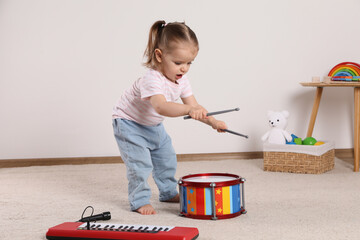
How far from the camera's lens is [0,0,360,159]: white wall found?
246cm

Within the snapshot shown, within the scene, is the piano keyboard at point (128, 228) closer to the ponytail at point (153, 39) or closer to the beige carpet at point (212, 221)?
the beige carpet at point (212, 221)

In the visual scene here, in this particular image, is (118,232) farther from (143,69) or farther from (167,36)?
(143,69)

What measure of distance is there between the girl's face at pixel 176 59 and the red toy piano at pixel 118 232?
0.48 metres

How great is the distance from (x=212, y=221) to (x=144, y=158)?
0.33 metres

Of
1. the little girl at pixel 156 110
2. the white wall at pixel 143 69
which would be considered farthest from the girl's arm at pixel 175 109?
the white wall at pixel 143 69

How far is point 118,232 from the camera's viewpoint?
1.14 metres

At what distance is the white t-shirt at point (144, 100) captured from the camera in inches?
57.7

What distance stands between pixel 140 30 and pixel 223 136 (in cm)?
70

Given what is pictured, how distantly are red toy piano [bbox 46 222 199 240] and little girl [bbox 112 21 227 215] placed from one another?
0.99ft

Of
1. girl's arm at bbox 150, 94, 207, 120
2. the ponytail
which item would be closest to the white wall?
the ponytail

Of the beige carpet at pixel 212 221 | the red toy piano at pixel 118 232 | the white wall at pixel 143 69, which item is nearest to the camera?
the red toy piano at pixel 118 232

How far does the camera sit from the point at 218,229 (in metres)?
1.26

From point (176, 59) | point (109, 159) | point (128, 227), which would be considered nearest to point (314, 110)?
point (109, 159)

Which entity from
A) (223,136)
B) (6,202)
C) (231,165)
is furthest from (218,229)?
(223,136)
